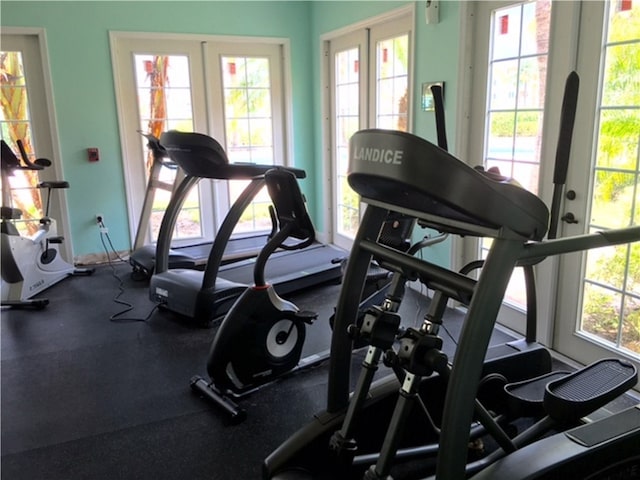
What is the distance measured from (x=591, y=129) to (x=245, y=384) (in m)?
2.22

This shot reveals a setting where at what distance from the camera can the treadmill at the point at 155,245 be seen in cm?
441

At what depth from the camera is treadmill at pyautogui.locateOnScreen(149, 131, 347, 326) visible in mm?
2936

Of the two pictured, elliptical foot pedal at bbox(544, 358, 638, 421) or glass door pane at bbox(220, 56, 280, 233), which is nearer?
elliptical foot pedal at bbox(544, 358, 638, 421)

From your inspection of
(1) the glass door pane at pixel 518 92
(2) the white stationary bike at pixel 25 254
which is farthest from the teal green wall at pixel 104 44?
(1) the glass door pane at pixel 518 92

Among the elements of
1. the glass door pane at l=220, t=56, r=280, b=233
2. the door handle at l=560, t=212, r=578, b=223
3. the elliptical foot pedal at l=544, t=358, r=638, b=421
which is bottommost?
the elliptical foot pedal at l=544, t=358, r=638, b=421

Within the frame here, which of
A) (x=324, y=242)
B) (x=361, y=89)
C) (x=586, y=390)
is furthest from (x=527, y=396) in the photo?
(x=324, y=242)

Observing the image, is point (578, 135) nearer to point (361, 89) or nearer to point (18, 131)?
point (361, 89)

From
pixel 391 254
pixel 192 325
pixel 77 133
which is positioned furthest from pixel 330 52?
pixel 391 254

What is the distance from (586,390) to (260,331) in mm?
1459

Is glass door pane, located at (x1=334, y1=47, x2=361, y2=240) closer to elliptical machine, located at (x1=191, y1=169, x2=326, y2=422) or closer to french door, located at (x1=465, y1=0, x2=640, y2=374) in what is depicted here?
french door, located at (x1=465, y1=0, x2=640, y2=374)

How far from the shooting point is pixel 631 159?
97.3 inches

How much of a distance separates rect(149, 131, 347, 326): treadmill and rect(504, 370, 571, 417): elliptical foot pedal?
1490 mm

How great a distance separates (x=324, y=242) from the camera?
5.66 metres

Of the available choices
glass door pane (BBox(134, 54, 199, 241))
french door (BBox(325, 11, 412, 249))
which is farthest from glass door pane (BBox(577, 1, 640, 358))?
glass door pane (BBox(134, 54, 199, 241))
